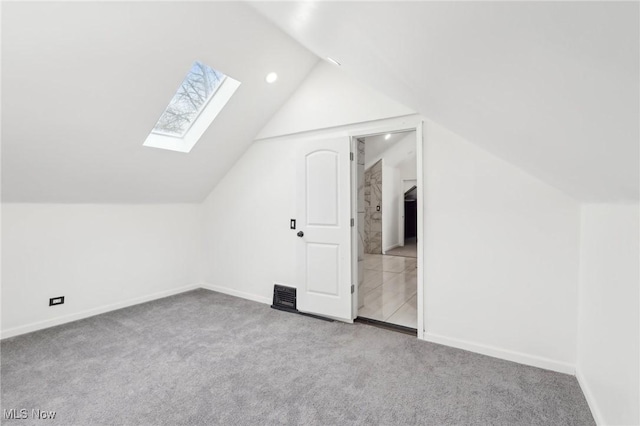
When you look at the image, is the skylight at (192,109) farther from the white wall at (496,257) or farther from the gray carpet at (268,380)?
the gray carpet at (268,380)

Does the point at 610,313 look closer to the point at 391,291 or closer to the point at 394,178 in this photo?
the point at 391,291

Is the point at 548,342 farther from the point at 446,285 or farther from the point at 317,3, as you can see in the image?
the point at 317,3

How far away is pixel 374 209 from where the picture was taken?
25.5 feet

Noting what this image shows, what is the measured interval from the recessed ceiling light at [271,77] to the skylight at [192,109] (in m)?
0.33

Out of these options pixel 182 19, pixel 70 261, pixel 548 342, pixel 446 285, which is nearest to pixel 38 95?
pixel 182 19

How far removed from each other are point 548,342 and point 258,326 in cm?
265

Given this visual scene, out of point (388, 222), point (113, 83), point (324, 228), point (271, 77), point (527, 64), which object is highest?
point (271, 77)

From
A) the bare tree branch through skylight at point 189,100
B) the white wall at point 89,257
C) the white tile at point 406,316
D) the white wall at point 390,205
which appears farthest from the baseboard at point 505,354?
the white wall at point 390,205

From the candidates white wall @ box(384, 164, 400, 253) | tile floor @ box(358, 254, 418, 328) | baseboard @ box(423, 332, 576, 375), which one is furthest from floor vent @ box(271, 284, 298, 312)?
white wall @ box(384, 164, 400, 253)

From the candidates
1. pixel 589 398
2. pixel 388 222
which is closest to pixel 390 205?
pixel 388 222

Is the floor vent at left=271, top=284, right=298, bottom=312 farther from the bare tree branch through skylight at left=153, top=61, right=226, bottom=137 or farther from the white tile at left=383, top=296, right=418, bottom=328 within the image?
the bare tree branch through skylight at left=153, top=61, right=226, bottom=137

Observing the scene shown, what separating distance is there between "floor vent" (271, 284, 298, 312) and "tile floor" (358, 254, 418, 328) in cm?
83

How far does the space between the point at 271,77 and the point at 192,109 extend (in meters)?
1.03

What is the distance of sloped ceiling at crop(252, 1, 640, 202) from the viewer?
509 mm
